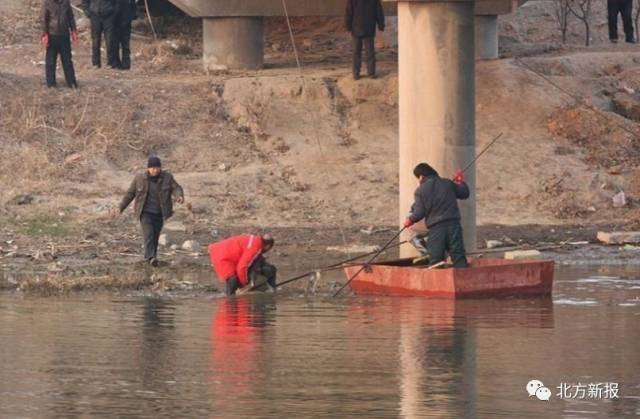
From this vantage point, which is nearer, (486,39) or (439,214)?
(439,214)

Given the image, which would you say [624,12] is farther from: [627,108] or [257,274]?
Answer: [257,274]

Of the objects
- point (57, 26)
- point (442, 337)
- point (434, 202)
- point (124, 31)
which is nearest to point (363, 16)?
point (124, 31)

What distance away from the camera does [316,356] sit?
57.8 feet

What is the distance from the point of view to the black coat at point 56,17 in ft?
107

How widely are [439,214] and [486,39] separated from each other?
13.9 metres

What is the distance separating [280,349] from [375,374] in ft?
5.61

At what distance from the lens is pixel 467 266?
22828 mm

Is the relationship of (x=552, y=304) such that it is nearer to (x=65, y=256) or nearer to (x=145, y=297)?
(x=145, y=297)

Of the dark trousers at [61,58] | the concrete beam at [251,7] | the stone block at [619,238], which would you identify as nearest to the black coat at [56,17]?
the dark trousers at [61,58]

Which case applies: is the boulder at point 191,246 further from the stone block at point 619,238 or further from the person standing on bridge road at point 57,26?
the person standing on bridge road at point 57,26

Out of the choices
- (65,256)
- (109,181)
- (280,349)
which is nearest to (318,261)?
(65,256)

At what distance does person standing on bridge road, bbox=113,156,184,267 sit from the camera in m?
25.4

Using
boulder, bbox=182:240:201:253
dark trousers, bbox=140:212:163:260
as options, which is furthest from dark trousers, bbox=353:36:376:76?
dark trousers, bbox=140:212:163:260

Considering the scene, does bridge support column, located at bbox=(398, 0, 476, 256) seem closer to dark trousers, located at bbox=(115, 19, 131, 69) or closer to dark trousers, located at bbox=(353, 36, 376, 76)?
dark trousers, located at bbox=(353, 36, 376, 76)
